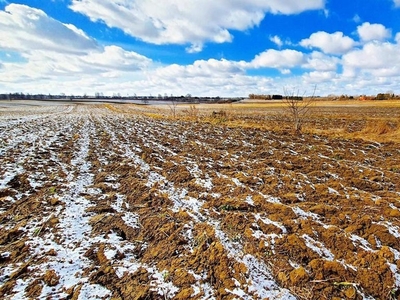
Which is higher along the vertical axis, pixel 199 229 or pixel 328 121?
pixel 199 229

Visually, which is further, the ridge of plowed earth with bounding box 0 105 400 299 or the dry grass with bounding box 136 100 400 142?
the dry grass with bounding box 136 100 400 142

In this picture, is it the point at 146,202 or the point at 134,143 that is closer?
the point at 146,202

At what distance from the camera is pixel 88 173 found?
6.92 meters

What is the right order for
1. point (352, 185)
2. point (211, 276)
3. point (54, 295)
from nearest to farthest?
1. point (54, 295)
2. point (211, 276)
3. point (352, 185)

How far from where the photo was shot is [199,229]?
4031 mm

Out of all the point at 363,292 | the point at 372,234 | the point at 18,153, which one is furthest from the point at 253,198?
the point at 18,153

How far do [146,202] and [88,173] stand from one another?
9.06ft

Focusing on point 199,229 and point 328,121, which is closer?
point 199,229

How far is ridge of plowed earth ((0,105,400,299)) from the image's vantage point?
2943 millimetres

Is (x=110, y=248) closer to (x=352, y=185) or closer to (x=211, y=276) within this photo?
(x=211, y=276)

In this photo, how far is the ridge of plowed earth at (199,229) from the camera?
9.66 ft

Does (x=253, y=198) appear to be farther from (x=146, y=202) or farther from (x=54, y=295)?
(x=54, y=295)

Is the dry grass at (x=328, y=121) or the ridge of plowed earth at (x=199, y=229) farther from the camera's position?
the dry grass at (x=328, y=121)

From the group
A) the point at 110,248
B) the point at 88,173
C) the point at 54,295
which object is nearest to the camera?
the point at 54,295
